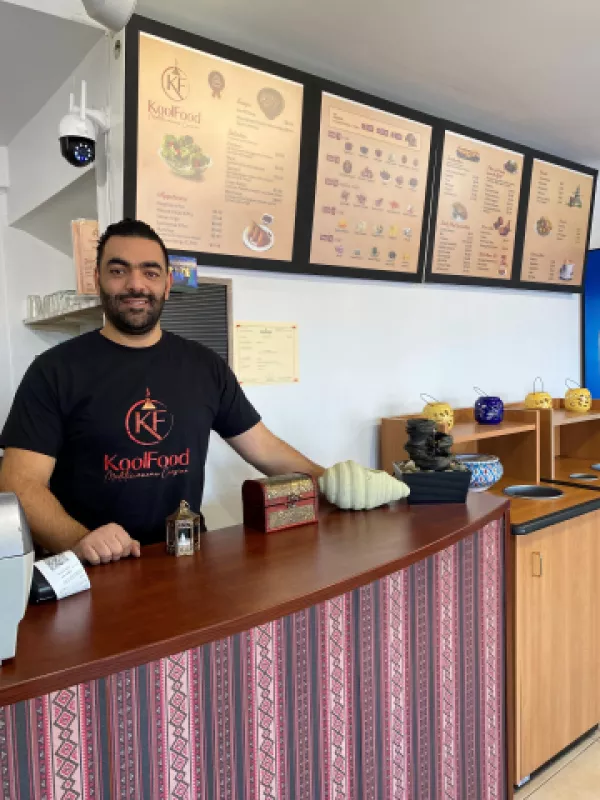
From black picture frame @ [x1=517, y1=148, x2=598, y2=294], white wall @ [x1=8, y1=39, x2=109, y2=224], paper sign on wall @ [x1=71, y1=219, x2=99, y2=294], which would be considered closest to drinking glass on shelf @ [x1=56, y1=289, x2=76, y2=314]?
paper sign on wall @ [x1=71, y1=219, x2=99, y2=294]

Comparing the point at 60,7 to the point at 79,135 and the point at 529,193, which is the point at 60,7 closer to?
the point at 79,135

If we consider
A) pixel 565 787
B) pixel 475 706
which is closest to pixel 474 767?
pixel 475 706

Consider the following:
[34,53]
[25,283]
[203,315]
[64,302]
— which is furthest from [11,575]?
[25,283]

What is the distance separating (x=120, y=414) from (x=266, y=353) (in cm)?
84

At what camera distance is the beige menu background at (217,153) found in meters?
1.95

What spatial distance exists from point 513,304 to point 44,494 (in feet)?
8.53

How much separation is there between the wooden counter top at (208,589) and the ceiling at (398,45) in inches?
59.9

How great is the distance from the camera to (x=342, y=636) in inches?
45.3

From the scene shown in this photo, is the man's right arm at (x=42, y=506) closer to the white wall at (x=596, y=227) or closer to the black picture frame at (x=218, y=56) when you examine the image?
the black picture frame at (x=218, y=56)

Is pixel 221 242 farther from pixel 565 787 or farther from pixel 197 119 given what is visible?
pixel 565 787

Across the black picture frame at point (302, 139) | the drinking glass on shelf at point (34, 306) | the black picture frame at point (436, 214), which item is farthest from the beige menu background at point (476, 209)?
the drinking glass on shelf at point (34, 306)

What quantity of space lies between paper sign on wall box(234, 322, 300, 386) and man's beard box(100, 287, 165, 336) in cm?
62

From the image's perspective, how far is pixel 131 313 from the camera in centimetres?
164

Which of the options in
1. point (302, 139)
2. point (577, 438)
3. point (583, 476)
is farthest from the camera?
point (577, 438)
